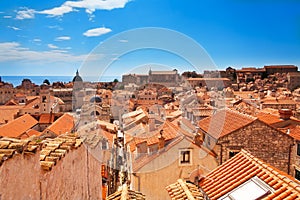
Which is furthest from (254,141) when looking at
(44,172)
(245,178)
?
(44,172)

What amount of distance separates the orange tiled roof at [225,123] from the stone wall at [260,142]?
216 millimetres

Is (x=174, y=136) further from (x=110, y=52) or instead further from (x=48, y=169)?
(x=48, y=169)

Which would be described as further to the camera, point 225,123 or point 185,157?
point 225,123

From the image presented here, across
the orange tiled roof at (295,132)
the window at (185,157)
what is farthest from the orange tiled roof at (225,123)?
the orange tiled roof at (295,132)

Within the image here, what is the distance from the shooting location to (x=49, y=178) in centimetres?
248

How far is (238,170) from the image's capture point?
5.58 m

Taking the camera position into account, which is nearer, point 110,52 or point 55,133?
point 110,52

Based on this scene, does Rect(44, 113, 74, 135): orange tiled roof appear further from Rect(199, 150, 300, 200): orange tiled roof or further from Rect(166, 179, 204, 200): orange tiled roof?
Rect(199, 150, 300, 200): orange tiled roof

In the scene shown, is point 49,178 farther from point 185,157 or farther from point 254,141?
point 254,141

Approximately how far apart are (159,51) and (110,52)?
184cm

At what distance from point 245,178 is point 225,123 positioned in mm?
4863

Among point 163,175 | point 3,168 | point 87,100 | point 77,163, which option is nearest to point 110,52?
point 163,175

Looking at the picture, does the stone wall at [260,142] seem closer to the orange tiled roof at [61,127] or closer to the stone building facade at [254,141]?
the stone building facade at [254,141]

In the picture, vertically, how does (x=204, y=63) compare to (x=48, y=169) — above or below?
above
